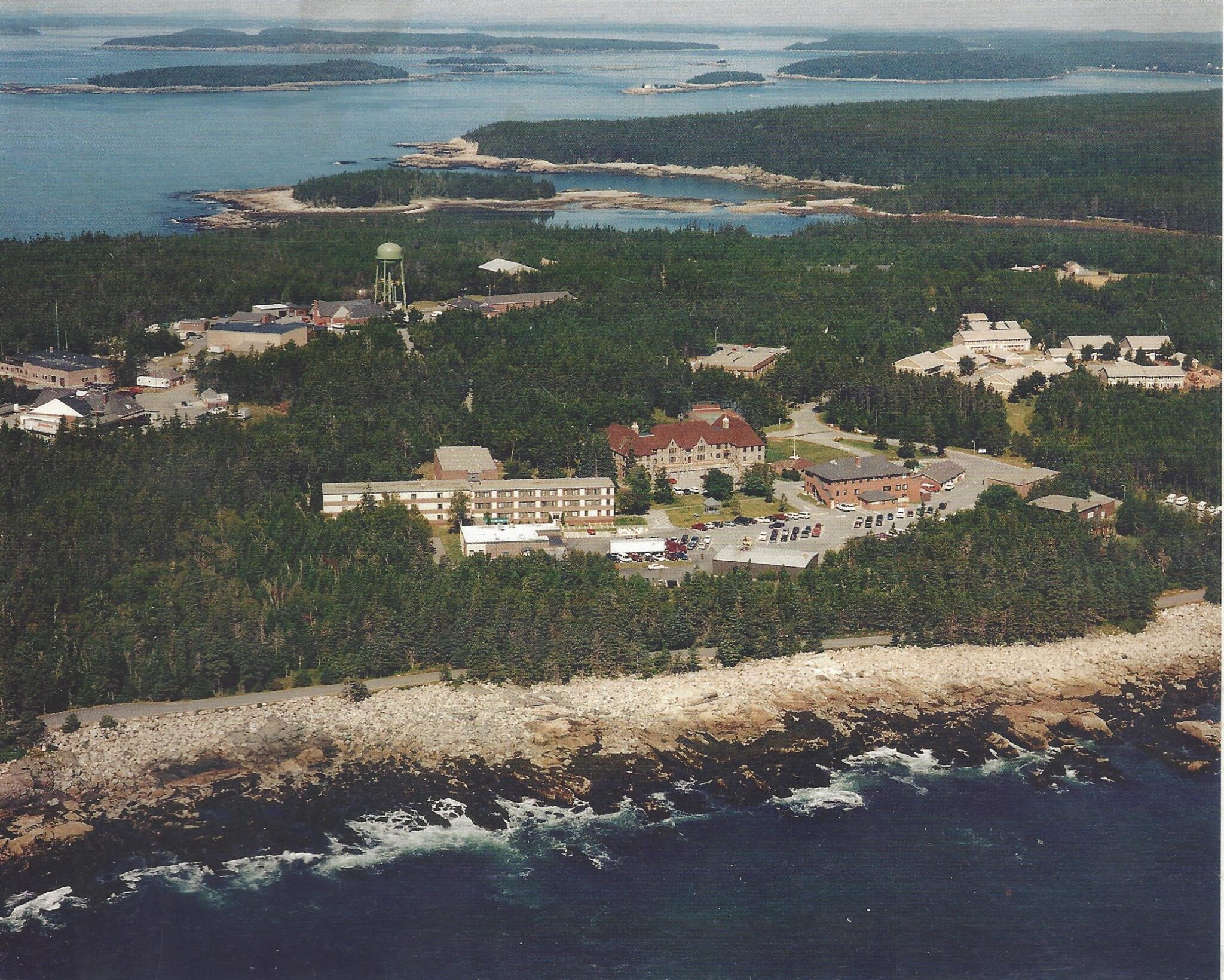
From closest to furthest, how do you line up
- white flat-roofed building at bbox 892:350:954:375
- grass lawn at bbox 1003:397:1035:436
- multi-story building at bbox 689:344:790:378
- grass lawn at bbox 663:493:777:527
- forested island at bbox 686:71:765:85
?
grass lawn at bbox 663:493:777:527, grass lawn at bbox 1003:397:1035:436, multi-story building at bbox 689:344:790:378, white flat-roofed building at bbox 892:350:954:375, forested island at bbox 686:71:765:85

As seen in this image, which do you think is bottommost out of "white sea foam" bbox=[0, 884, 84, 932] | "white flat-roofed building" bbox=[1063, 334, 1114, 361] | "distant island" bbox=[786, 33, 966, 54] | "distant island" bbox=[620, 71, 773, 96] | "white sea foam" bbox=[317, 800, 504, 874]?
"white sea foam" bbox=[0, 884, 84, 932]

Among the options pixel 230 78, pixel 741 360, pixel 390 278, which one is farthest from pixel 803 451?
pixel 230 78

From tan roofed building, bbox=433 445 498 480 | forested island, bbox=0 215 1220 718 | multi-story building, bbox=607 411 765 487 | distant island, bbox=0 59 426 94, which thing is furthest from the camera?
distant island, bbox=0 59 426 94

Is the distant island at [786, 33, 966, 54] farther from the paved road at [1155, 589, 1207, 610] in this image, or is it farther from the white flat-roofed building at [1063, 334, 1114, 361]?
the paved road at [1155, 589, 1207, 610]

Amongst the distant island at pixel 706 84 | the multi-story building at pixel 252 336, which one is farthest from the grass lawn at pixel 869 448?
the distant island at pixel 706 84

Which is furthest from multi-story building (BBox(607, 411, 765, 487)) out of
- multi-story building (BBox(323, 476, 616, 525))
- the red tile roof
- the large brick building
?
multi-story building (BBox(323, 476, 616, 525))

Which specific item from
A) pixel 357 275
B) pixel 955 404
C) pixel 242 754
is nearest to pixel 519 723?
pixel 242 754
